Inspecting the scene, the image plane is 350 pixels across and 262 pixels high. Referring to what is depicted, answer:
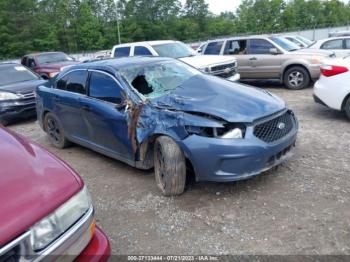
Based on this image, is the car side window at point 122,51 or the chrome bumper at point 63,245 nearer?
the chrome bumper at point 63,245

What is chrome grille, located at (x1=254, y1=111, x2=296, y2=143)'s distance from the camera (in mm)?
3721

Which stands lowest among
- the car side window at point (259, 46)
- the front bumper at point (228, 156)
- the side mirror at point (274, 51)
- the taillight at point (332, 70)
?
the front bumper at point (228, 156)

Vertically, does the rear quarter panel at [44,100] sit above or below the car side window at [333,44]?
below

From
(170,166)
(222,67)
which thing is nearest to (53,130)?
(170,166)

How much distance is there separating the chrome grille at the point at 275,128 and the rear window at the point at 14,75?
302 inches

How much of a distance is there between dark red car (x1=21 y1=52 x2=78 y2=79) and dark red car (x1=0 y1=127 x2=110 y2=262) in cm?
1053

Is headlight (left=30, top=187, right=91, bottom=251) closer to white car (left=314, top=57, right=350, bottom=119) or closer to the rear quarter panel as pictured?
the rear quarter panel

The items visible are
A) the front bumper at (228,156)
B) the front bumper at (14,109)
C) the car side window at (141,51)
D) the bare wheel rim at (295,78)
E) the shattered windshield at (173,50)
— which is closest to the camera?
the front bumper at (228,156)

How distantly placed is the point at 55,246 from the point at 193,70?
12.3 ft

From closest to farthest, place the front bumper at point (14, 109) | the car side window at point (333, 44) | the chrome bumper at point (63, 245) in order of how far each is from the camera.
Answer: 1. the chrome bumper at point (63, 245)
2. the front bumper at point (14, 109)
3. the car side window at point (333, 44)

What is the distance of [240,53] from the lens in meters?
11.0

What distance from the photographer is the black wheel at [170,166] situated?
3758mm

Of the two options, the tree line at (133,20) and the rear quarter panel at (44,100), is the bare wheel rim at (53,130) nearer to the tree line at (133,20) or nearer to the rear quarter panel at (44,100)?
the rear quarter panel at (44,100)

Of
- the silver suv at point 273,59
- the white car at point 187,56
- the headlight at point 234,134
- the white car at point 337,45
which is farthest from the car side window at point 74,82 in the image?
the white car at point 337,45
